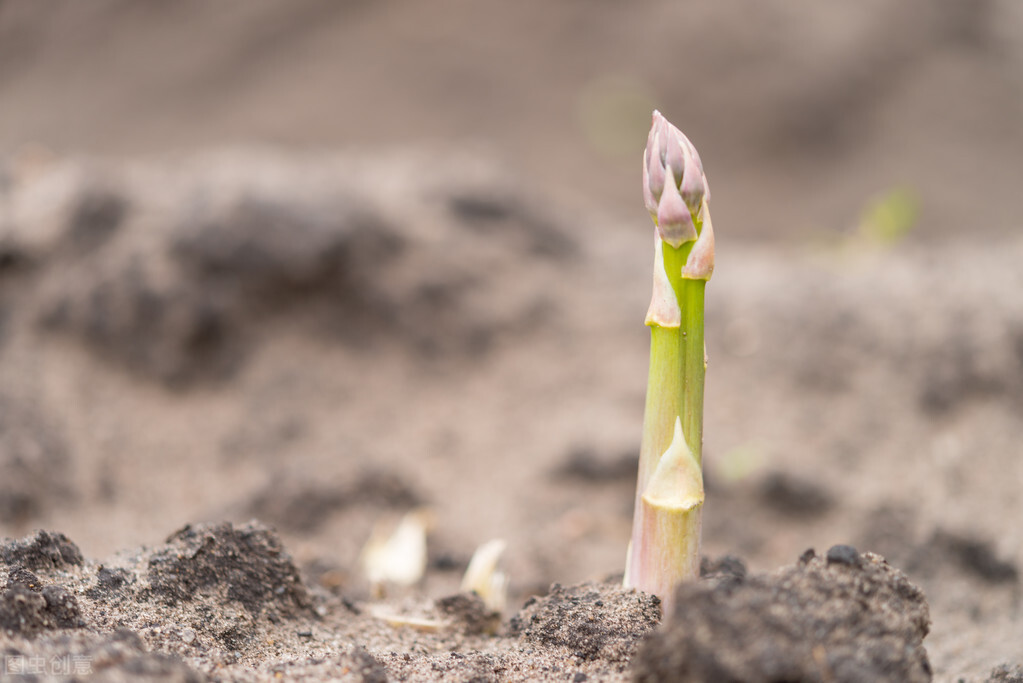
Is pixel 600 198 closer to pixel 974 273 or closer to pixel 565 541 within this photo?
pixel 974 273

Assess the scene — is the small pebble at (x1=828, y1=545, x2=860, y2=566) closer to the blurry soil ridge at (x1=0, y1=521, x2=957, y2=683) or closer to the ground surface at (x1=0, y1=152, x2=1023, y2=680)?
the blurry soil ridge at (x1=0, y1=521, x2=957, y2=683)

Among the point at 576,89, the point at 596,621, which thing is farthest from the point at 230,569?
the point at 576,89

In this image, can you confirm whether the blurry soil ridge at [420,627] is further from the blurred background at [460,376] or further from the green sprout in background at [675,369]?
the blurred background at [460,376]

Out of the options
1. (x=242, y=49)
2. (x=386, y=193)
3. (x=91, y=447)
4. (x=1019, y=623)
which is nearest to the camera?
(x=1019, y=623)

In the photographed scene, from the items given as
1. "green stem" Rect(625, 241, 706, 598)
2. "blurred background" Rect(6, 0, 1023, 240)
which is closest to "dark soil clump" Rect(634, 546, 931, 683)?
"green stem" Rect(625, 241, 706, 598)

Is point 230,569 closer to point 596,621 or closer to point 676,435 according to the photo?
point 596,621

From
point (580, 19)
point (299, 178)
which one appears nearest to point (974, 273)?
point (299, 178)
